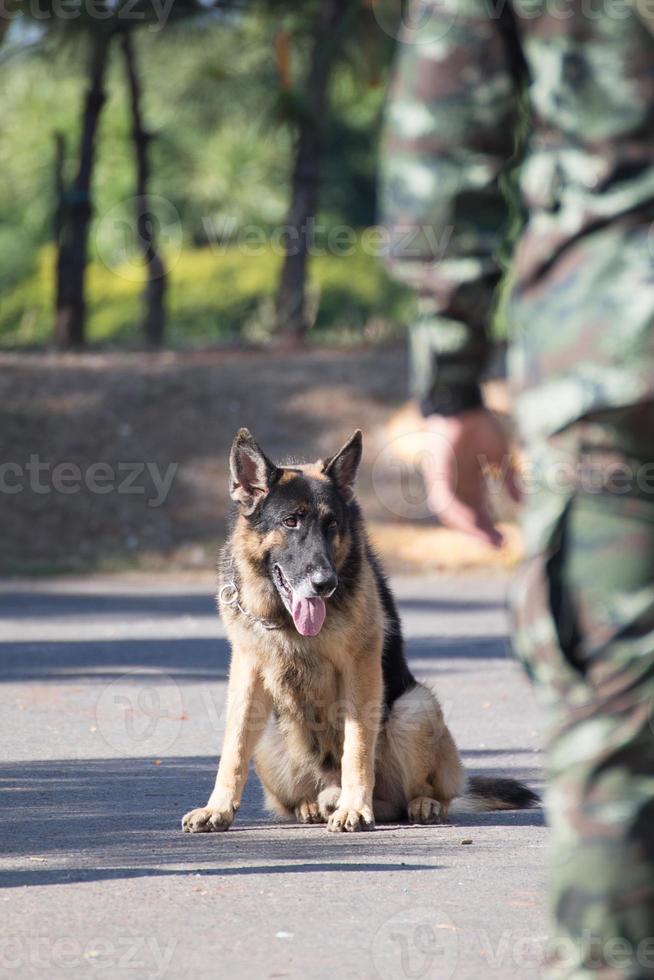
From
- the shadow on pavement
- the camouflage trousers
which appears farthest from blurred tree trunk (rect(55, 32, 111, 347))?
the camouflage trousers

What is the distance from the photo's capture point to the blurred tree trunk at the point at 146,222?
26859mm

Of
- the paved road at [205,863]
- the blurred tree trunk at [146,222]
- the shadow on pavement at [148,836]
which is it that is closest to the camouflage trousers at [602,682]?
the paved road at [205,863]

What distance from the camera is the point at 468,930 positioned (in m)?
4.23

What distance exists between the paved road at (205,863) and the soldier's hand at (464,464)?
4.59 ft

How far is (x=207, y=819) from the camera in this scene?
5621 millimetres

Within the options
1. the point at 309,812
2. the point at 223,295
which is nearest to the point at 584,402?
A: the point at 309,812

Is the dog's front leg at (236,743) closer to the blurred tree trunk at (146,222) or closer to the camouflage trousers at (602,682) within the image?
the camouflage trousers at (602,682)

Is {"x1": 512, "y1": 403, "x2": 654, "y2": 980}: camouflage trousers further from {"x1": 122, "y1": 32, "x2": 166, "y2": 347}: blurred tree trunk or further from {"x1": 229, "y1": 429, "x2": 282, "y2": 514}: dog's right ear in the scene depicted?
{"x1": 122, "y1": 32, "x2": 166, "y2": 347}: blurred tree trunk

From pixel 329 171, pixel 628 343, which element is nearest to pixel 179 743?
pixel 628 343

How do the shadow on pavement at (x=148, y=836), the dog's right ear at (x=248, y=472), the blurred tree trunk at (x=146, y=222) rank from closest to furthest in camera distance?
1. the shadow on pavement at (x=148, y=836)
2. the dog's right ear at (x=248, y=472)
3. the blurred tree trunk at (x=146, y=222)

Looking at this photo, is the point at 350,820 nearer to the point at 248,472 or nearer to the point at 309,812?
the point at 309,812

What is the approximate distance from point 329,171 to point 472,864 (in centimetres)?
4074

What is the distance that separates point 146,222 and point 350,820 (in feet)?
73.3

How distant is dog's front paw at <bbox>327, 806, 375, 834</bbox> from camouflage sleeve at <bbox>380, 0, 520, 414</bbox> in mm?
3155
